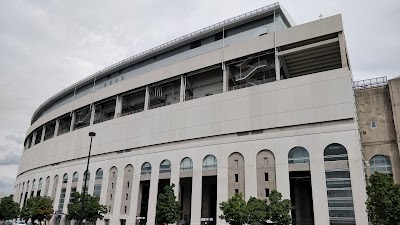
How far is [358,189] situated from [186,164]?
66.1ft

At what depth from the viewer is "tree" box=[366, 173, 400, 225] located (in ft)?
75.0

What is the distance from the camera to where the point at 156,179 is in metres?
44.4

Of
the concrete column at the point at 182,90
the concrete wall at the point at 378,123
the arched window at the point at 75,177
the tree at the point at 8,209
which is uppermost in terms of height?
the concrete column at the point at 182,90

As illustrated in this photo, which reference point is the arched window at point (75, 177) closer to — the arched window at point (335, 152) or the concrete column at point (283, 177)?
the concrete column at point (283, 177)

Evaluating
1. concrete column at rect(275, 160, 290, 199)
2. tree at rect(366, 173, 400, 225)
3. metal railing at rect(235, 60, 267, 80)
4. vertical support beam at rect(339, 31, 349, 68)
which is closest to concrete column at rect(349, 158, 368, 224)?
tree at rect(366, 173, 400, 225)

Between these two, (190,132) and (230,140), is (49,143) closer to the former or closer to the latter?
(190,132)

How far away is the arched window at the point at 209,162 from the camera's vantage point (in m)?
39.9

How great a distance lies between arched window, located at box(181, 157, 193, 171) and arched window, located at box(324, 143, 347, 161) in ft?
53.8

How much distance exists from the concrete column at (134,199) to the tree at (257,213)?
2031cm

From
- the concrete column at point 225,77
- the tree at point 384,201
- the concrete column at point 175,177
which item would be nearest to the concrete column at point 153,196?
the concrete column at point 175,177

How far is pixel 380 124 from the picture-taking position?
1446 inches

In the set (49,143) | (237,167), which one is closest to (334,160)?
(237,167)

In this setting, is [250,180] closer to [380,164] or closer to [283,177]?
[283,177]

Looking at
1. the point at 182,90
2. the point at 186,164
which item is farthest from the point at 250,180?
the point at 182,90
